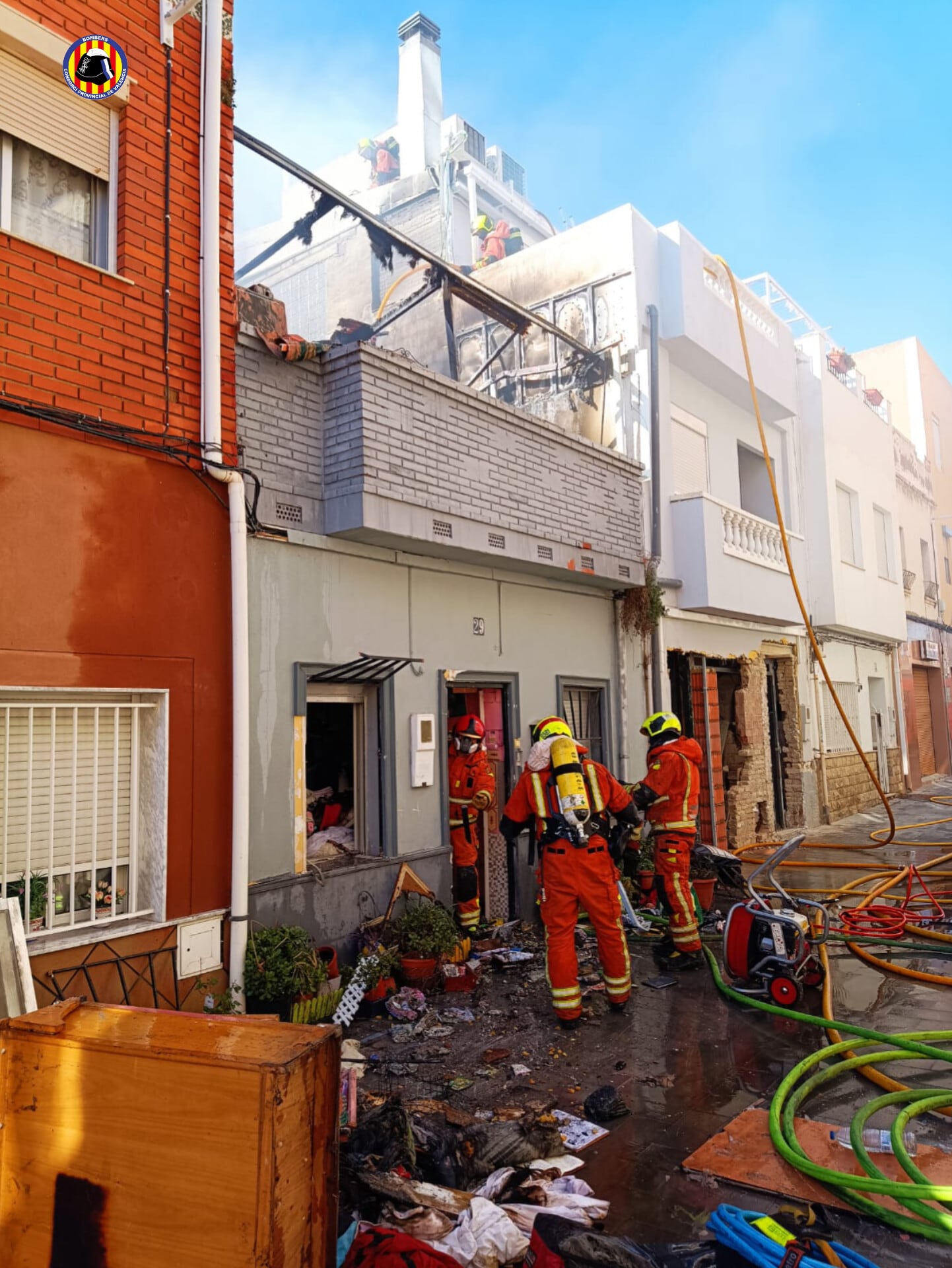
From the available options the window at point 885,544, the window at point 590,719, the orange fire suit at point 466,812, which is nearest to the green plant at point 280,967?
the orange fire suit at point 466,812

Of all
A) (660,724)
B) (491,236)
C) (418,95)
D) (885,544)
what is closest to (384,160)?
(418,95)

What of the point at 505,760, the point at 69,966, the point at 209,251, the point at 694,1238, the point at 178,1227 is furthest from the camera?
the point at 505,760


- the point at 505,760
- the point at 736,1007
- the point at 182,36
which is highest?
the point at 182,36

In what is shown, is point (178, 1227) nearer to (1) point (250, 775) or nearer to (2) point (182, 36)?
(1) point (250, 775)

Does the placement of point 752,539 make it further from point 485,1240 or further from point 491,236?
point 491,236

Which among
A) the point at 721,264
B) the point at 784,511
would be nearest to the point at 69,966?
the point at 721,264

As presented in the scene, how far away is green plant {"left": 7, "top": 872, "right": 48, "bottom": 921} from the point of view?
468cm

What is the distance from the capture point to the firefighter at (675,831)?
692cm

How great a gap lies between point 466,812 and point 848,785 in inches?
444

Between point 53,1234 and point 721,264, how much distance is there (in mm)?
13129

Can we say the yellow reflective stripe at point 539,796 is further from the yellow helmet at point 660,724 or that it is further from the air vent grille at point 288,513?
the air vent grille at point 288,513

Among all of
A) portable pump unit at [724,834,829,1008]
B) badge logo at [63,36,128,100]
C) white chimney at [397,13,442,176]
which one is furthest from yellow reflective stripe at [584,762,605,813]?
white chimney at [397,13,442,176]

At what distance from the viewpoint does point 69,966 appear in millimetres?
4730

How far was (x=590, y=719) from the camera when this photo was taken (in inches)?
403
